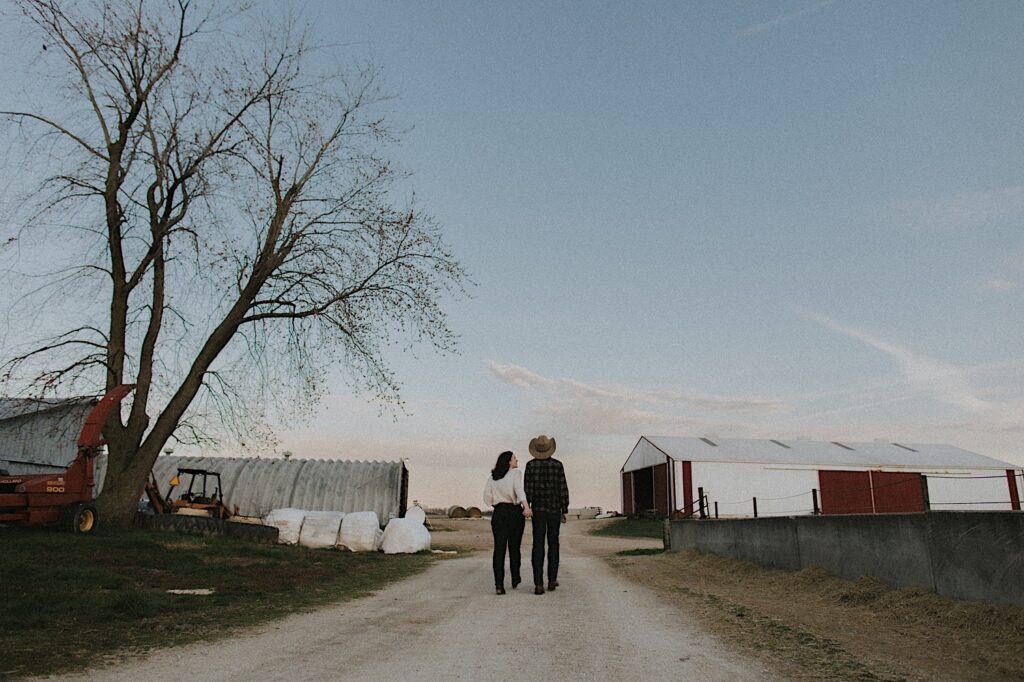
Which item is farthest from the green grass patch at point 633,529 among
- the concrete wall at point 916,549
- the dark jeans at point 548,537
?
the dark jeans at point 548,537

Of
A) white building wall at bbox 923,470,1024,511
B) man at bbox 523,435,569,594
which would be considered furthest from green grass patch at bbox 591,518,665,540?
man at bbox 523,435,569,594

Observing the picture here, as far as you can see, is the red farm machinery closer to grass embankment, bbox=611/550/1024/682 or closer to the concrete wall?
grass embankment, bbox=611/550/1024/682

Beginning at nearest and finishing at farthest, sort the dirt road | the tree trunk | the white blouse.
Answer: the dirt road < the white blouse < the tree trunk

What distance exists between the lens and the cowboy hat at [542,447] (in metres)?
9.05

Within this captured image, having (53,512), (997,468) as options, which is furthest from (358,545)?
(997,468)

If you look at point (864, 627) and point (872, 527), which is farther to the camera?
point (872, 527)

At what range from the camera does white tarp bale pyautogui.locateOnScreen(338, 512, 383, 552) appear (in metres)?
18.8

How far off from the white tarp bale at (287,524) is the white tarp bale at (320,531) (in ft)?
0.45

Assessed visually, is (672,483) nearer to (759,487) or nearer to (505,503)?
(759,487)

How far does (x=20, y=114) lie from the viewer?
1598cm

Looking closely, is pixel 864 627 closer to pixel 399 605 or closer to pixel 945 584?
pixel 945 584

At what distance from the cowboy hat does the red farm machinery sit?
35.3 ft

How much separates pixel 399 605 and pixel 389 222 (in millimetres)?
12288

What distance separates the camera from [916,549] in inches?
313
